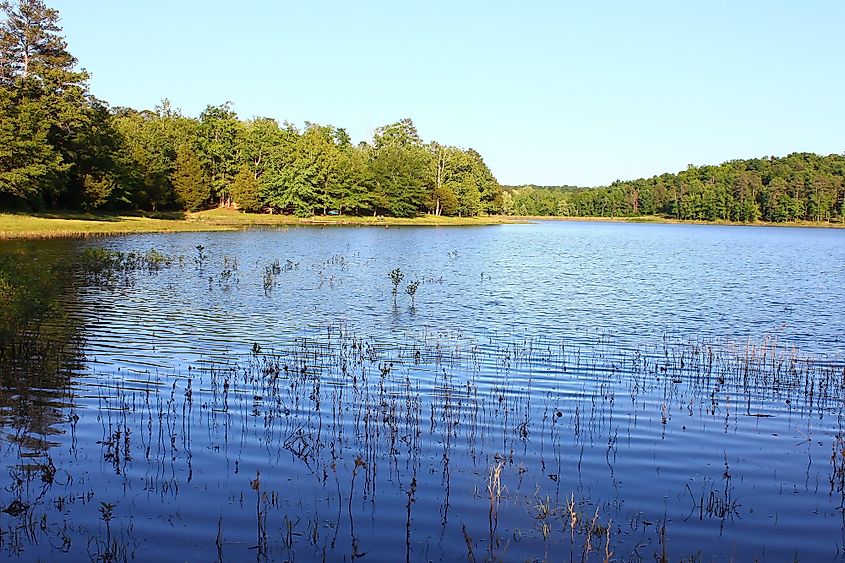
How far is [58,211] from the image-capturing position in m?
74.5

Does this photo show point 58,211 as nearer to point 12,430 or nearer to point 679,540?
point 12,430

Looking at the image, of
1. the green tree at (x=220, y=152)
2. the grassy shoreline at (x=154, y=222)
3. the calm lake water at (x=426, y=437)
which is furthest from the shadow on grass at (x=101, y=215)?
the calm lake water at (x=426, y=437)

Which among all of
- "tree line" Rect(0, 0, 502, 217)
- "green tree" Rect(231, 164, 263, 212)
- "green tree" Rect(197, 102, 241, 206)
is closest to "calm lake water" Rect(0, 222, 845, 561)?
"tree line" Rect(0, 0, 502, 217)

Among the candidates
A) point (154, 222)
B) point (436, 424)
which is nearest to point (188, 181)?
point (154, 222)

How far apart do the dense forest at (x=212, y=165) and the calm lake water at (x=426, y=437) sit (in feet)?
157

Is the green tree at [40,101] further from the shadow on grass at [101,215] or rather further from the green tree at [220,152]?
the green tree at [220,152]

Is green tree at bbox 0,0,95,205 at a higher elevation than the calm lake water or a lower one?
higher

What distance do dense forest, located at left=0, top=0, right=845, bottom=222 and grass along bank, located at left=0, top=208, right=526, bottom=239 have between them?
2.35m

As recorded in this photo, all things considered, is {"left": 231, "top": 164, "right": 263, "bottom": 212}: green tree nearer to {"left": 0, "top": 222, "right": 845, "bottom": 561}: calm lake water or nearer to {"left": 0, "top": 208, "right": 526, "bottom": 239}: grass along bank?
{"left": 0, "top": 208, "right": 526, "bottom": 239}: grass along bank

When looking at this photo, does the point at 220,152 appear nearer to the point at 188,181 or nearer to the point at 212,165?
the point at 212,165

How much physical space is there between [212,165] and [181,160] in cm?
1253

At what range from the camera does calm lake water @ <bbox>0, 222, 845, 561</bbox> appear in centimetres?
810

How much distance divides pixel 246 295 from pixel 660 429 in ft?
67.8

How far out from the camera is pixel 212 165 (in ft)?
390
